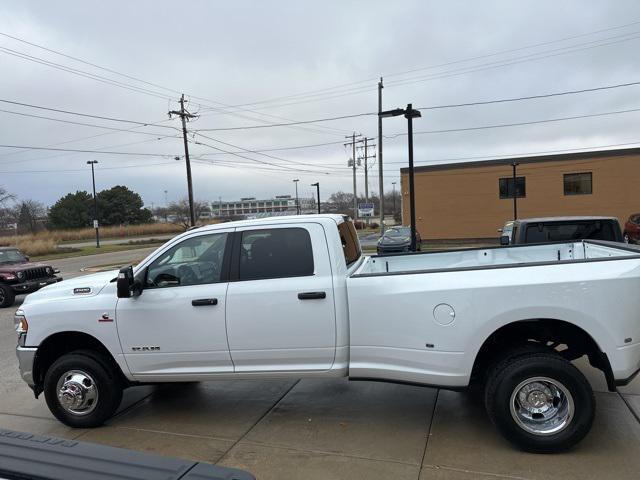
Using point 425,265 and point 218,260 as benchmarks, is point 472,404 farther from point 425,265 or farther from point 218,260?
point 218,260

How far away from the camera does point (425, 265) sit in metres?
5.54

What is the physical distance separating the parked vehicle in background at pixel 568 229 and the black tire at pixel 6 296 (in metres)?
12.9

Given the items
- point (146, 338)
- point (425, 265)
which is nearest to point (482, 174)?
point (425, 265)

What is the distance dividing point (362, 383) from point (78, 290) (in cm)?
309

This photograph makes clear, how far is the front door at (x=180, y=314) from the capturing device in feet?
14.1

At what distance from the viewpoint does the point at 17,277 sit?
13.6 meters

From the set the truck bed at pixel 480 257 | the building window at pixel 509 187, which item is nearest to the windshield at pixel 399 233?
the building window at pixel 509 187

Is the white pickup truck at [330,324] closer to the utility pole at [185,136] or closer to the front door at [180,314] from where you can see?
the front door at [180,314]

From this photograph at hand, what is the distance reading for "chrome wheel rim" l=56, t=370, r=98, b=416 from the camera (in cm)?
449

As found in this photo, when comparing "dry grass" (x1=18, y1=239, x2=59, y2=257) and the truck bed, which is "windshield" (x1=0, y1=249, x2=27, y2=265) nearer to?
the truck bed

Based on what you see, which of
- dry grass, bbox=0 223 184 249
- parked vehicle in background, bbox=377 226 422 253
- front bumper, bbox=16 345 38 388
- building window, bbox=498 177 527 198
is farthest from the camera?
dry grass, bbox=0 223 184 249

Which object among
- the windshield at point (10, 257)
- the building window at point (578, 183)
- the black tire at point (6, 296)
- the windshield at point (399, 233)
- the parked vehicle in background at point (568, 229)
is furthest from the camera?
the building window at point (578, 183)

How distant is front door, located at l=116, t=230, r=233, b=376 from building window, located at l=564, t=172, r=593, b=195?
34.8 metres

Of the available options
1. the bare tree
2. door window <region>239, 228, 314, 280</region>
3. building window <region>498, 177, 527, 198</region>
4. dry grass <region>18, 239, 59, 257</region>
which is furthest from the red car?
the bare tree
